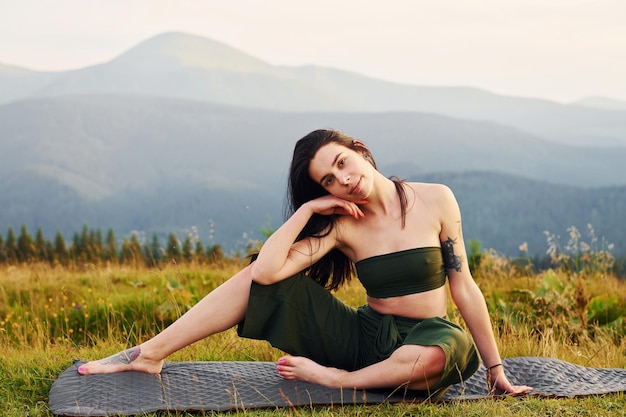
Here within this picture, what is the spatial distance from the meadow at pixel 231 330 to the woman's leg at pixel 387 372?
130 mm

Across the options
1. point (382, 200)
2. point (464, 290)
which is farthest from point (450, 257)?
point (382, 200)

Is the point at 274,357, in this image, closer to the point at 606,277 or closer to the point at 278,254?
the point at 278,254

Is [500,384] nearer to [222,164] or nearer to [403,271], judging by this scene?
[403,271]

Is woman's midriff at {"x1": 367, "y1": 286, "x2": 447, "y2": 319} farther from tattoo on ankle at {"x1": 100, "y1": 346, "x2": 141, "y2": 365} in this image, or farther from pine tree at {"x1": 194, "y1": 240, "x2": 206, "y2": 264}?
pine tree at {"x1": 194, "y1": 240, "x2": 206, "y2": 264}

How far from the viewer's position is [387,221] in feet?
13.2

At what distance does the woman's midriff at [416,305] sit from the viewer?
4.00m

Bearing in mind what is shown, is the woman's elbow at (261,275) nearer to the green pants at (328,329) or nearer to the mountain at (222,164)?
the green pants at (328,329)

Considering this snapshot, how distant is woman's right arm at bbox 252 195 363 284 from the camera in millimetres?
3830

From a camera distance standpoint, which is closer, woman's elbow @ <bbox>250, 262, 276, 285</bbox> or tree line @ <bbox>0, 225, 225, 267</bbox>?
woman's elbow @ <bbox>250, 262, 276, 285</bbox>

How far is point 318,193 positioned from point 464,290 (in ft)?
3.09

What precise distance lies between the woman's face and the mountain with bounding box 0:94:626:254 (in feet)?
253

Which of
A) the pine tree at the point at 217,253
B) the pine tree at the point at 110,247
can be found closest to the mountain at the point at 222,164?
the pine tree at the point at 110,247

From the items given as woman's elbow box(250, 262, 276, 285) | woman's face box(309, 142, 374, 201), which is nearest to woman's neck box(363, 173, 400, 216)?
woman's face box(309, 142, 374, 201)

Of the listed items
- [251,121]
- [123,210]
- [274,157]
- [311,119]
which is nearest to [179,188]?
[123,210]
